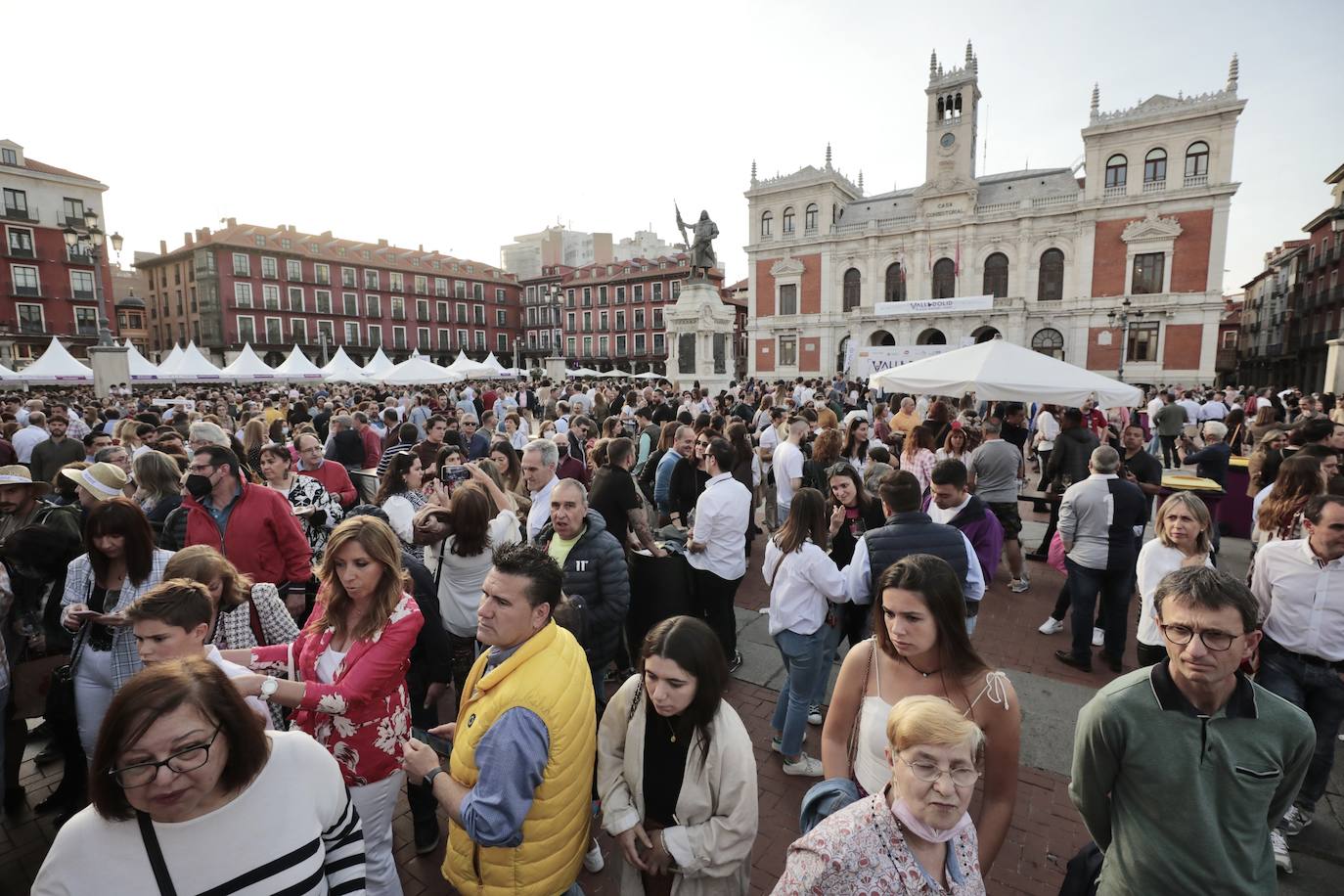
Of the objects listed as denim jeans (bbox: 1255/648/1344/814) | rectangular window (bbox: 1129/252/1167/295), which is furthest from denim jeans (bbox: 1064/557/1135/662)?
rectangular window (bbox: 1129/252/1167/295)

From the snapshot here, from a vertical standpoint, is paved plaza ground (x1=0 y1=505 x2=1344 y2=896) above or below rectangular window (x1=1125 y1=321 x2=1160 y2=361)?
below

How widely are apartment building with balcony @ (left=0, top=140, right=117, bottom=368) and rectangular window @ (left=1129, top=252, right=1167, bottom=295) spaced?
57.3 meters

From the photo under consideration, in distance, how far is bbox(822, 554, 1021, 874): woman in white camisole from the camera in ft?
6.58

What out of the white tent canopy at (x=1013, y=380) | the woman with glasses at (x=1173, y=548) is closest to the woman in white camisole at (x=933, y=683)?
the woman with glasses at (x=1173, y=548)

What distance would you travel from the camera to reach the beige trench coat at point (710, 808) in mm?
1907

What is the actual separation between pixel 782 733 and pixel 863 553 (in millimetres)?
1236

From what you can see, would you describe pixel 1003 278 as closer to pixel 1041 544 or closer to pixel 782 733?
pixel 1041 544

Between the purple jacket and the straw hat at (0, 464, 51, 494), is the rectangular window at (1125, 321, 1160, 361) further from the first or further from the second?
the straw hat at (0, 464, 51, 494)

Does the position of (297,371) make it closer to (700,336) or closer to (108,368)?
(108,368)

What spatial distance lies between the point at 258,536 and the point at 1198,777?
4403mm

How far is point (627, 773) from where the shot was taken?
204cm

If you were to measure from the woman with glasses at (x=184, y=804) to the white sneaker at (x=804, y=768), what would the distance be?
2711mm

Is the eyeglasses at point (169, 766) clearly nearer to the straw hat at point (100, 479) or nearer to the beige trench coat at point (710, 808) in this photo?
the beige trench coat at point (710, 808)

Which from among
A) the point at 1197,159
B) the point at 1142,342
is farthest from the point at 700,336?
the point at 1197,159
